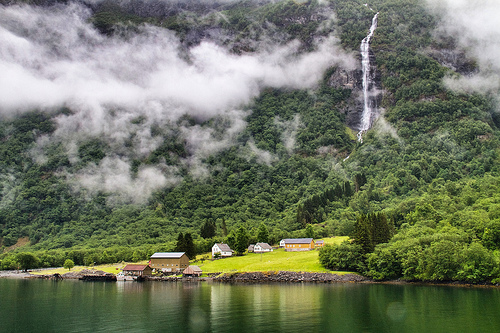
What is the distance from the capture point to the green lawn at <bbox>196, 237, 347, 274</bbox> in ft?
360

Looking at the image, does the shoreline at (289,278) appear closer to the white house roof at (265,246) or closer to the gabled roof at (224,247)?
the gabled roof at (224,247)

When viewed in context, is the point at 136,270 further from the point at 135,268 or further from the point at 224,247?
the point at 224,247

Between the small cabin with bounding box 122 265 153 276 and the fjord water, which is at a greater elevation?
the small cabin with bounding box 122 265 153 276

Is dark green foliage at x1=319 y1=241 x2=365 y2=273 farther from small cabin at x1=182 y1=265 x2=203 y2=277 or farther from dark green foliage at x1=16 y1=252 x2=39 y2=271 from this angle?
dark green foliage at x1=16 y1=252 x2=39 y2=271

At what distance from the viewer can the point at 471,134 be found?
186750mm

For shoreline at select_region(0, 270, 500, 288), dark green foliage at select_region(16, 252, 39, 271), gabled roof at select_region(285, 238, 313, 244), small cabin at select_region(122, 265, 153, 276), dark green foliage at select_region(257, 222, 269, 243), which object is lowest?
shoreline at select_region(0, 270, 500, 288)

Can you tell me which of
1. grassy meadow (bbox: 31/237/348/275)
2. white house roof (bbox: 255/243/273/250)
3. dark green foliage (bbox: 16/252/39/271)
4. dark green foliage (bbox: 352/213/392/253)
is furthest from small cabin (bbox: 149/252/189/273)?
dark green foliage (bbox: 16/252/39/271)

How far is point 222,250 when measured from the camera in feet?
456

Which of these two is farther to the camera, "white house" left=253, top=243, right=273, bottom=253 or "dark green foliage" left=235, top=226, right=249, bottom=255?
"white house" left=253, top=243, right=273, bottom=253

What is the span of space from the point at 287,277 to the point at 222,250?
132ft

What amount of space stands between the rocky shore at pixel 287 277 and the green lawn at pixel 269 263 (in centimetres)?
324

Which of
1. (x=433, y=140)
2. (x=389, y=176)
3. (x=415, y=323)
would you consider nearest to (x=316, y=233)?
(x=389, y=176)

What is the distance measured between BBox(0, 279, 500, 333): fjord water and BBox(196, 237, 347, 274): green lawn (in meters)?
29.7

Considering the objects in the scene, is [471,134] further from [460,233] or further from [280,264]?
[280,264]
